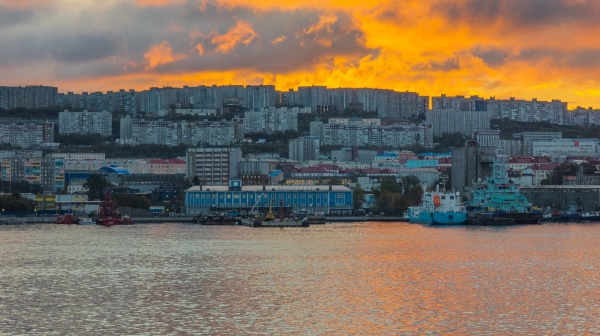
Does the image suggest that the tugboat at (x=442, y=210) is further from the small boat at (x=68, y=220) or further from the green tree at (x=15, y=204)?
the green tree at (x=15, y=204)

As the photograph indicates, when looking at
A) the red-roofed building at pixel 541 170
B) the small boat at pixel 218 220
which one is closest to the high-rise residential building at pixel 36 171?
the small boat at pixel 218 220

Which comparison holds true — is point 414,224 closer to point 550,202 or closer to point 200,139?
point 550,202

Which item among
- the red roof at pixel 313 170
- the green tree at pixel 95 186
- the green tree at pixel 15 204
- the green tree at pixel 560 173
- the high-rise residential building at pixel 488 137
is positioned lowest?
the green tree at pixel 15 204

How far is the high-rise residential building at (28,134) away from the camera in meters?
101

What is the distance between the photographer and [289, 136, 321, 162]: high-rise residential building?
9638 centimetres

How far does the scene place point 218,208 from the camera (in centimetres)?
5881

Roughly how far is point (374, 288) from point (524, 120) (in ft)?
336

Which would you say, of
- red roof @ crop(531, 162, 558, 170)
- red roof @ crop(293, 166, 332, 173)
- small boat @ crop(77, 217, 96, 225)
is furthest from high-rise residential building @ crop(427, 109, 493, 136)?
small boat @ crop(77, 217, 96, 225)

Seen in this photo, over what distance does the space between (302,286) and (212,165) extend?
57634mm

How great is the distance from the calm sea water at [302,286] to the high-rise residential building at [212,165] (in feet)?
139

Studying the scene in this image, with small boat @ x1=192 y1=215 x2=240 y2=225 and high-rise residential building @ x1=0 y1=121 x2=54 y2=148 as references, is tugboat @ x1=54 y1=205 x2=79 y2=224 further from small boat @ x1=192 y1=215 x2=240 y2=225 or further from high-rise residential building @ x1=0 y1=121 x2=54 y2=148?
high-rise residential building @ x1=0 y1=121 x2=54 y2=148

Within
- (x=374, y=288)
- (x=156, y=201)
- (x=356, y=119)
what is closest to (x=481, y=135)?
(x=356, y=119)

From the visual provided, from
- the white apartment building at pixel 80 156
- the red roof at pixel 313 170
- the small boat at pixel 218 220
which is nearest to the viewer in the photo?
the small boat at pixel 218 220

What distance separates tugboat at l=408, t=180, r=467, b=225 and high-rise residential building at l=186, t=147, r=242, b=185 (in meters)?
29.8
